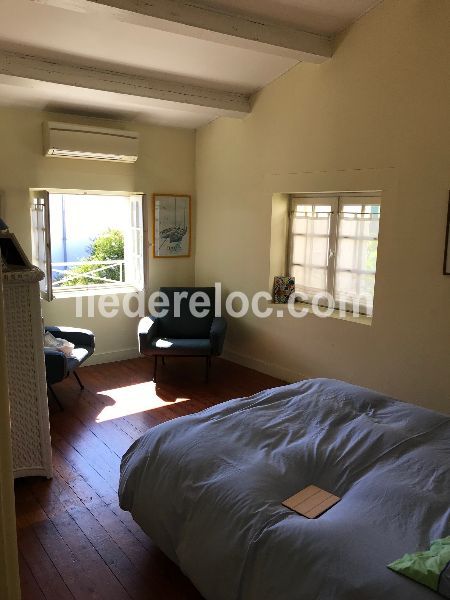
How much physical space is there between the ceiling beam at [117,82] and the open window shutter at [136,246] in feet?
4.21

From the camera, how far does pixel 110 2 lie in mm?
2850

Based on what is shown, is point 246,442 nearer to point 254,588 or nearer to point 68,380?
point 254,588

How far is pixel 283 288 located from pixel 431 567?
12.0 feet

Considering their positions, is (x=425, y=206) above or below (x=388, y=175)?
below

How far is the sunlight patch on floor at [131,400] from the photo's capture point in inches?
159

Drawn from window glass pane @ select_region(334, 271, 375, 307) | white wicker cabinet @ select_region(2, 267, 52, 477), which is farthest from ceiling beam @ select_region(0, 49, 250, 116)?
window glass pane @ select_region(334, 271, 375, 307)

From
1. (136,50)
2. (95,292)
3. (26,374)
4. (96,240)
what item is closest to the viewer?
(26,374)

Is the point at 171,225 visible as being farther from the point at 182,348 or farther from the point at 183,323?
the point at 182,348

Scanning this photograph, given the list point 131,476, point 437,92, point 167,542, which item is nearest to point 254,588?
point 167,542

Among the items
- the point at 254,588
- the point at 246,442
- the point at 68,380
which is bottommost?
the point at 68,380

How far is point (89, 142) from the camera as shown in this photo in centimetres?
470

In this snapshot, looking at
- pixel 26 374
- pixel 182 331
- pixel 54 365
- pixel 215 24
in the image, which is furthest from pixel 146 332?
pixel 215 24

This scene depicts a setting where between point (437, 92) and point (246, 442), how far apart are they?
8.99 ft

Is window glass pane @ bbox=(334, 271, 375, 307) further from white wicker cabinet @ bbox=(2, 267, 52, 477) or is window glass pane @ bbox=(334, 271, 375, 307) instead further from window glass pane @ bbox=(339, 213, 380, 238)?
white wicker cabinet @ bbox=(2, 267, 52, 477)
